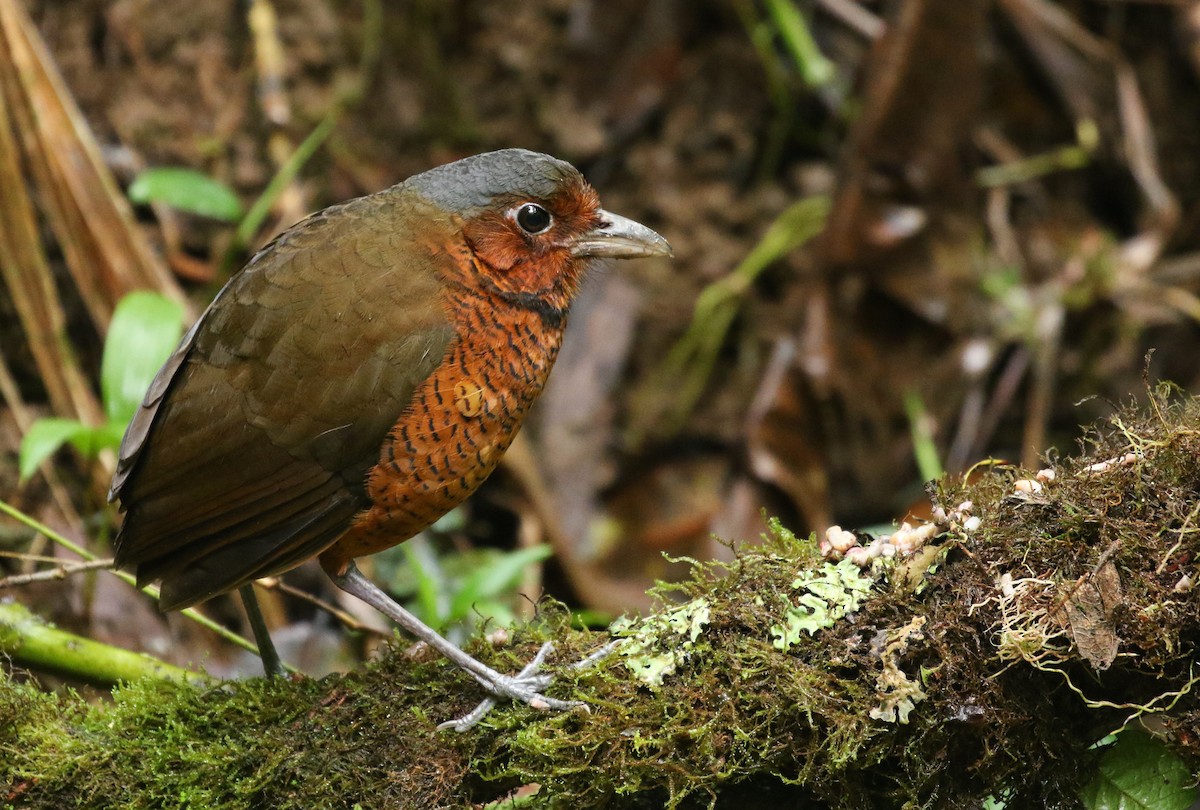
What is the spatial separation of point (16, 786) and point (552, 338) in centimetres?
149

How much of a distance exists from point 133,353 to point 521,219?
1349 millimetres

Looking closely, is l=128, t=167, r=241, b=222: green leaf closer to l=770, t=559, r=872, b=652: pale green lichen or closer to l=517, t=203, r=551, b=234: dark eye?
l=517, t=203, r=551, b=234: dark eye

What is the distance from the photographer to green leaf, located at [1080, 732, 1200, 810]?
1.93m

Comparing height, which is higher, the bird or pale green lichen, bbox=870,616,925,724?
the bird

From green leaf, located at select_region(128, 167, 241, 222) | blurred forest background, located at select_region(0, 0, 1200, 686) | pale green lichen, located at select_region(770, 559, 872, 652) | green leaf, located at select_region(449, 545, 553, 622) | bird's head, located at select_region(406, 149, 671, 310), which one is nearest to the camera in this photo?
pale green lichen, located at select_region(770, 559, 872, 652)

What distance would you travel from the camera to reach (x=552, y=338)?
9.46ft

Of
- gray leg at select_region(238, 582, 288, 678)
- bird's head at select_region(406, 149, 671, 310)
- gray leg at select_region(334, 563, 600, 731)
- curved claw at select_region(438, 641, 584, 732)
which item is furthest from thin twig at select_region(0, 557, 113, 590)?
bird's head at select_region(406, 149, 671, 310)

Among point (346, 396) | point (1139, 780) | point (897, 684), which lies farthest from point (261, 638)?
point (1139, 780)

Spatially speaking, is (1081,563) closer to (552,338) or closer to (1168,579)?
(1168,579)

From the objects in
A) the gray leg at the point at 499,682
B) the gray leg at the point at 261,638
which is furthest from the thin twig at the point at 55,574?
the gray leg at the point at 499,682

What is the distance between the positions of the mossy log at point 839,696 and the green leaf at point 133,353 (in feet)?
4.06

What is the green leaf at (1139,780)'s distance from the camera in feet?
6.32

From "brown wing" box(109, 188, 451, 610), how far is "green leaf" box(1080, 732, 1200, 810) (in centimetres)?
156

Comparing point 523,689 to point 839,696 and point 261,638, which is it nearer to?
point 839,696
